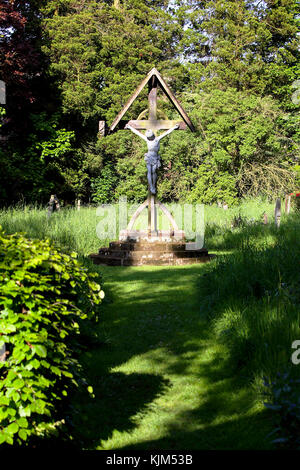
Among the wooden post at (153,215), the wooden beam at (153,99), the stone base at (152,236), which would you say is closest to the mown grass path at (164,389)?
the stone base at (152,236)

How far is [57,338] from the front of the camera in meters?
2.81

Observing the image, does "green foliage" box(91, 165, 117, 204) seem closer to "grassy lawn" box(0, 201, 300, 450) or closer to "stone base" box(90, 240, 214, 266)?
"stone base" box(90, 240, 214, 266)

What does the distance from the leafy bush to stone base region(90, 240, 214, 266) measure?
23.7 feet

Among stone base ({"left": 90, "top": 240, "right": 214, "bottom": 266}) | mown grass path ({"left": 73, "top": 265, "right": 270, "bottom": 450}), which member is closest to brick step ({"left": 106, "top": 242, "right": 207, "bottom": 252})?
stone base ({"left": 90, "top": 240, "right": 214, "bottom": 266})

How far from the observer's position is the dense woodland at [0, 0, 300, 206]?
22250 millimetres

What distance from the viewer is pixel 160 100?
25.8 meters

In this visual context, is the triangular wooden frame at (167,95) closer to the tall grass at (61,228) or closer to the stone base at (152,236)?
the stone base at (152,236)

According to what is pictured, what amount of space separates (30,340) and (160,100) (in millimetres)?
24737

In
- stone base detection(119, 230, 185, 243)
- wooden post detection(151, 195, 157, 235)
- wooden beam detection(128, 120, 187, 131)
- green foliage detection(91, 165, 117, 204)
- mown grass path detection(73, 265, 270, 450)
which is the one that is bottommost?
mown grass path detection(73, 265, 270, 450)

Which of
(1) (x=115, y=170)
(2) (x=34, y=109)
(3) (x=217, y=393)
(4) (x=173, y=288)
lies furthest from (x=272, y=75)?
(3) (x=217, y=393)

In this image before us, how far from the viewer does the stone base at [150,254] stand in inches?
400

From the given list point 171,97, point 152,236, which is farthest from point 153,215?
point 171,97

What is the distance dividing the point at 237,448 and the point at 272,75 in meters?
24.4
